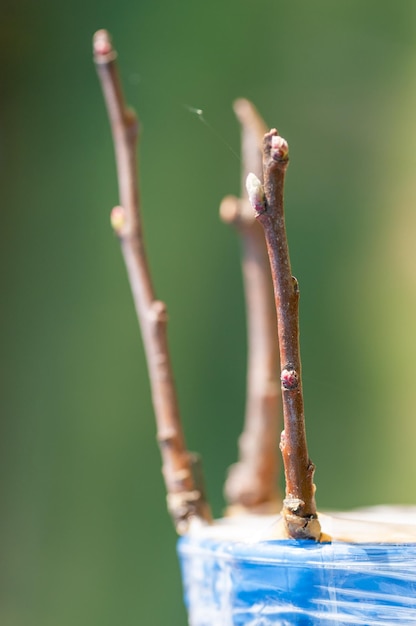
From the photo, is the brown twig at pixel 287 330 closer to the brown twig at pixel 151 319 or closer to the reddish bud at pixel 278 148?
the reddish bud at pixel 278 148

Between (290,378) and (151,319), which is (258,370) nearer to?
(151,319)

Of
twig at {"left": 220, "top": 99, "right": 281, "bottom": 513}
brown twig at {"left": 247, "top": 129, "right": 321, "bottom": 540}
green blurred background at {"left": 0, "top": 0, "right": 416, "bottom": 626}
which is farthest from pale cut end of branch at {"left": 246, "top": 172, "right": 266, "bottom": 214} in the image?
green blurred background at {"left": 0, "top": 0, "right": 416, "bottom": 626}

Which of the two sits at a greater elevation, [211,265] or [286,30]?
[286,30]

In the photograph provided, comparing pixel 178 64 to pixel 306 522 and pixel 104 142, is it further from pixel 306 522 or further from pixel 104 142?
pixel 306 522

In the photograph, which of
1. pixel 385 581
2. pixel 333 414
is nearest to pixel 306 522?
pixel 385 581

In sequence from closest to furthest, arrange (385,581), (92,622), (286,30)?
(385,581)
(92,622)
(286,30)

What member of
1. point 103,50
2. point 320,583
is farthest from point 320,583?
point 103,50

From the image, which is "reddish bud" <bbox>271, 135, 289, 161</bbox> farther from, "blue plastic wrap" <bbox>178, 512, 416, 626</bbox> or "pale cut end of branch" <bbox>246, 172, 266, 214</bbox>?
"blue plastic wrap" <bbox>178, 512, 416, 626</bbox>
